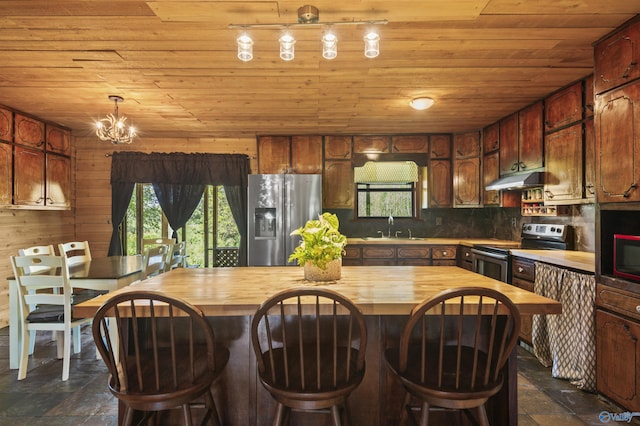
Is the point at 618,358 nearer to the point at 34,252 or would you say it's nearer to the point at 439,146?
the point at 439,146

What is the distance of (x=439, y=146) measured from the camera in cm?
489

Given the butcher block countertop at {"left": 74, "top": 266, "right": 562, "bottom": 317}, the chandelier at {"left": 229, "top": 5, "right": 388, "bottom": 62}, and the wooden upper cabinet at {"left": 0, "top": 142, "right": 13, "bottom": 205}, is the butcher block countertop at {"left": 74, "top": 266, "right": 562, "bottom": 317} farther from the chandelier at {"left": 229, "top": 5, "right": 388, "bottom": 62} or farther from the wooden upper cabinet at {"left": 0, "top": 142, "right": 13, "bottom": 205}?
the wooden upper cabinet at {"left": 0, "top": 142, "right": 13, "bottom": 205}

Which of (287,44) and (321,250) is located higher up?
(287,44)

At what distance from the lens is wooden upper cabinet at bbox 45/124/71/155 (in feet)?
14.7

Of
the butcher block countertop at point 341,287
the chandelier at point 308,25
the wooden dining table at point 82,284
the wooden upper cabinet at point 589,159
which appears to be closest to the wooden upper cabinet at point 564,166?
the wooden upper cabinet at point 589,159

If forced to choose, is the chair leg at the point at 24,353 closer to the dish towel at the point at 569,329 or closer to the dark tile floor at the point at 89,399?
the dark tile floor at the point at 89,399

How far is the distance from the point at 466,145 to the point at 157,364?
14.6 ft

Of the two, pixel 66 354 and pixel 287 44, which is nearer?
pixel 287 44

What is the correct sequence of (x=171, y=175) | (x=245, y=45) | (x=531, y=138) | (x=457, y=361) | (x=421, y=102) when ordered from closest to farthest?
1. (x=457, y=361)
2. (x=245, y=45)
3. (x=421, y=102)
4. (x=531, y=138)
5. (x=171, y=175)

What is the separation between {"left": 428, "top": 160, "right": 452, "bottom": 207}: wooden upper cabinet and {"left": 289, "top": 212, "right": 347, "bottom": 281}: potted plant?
3235mm

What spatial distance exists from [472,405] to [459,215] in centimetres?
411

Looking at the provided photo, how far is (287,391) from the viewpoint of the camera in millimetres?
1361

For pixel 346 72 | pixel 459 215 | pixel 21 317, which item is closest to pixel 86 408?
pixel 21 317

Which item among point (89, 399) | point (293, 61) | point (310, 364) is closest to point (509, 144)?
point (293, 61)
